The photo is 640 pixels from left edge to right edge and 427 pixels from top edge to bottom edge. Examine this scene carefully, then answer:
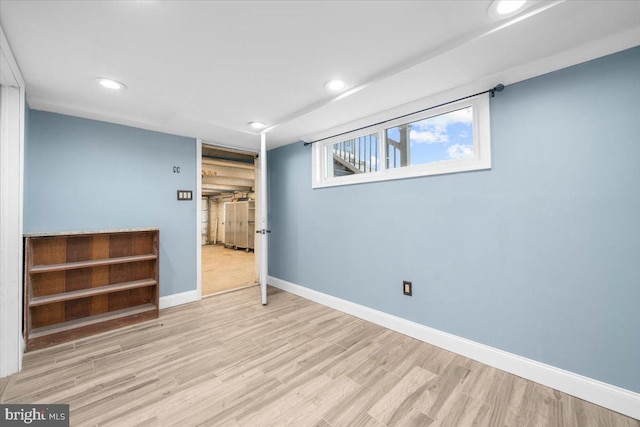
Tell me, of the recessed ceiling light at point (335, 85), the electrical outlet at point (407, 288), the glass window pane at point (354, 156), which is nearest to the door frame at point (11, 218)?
the recessed ceiling light at point (335, 85)

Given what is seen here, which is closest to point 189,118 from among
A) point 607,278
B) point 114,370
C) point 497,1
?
point 114,370

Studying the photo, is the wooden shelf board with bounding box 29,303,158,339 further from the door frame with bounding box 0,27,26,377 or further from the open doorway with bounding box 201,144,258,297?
the open doorway with bounding box 201,144,258,297

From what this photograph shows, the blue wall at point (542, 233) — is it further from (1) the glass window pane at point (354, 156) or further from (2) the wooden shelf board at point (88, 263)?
(2) the wooden shelf board at point (88, 263)

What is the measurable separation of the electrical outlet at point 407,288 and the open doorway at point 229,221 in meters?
2.61

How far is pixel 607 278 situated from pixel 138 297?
4.22m

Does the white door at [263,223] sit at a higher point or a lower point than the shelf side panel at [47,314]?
higher

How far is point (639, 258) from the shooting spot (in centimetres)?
143

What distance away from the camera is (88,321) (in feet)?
8.21

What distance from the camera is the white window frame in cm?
197

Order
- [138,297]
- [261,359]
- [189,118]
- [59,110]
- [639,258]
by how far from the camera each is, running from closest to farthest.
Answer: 1. [639,258]
2. [261,359]
3. [59,110]
4. [189,118]
5. [138,297]

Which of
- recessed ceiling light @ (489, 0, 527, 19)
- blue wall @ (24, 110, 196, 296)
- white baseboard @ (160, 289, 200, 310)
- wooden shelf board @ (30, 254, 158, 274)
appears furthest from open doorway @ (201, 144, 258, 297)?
recessed ceiling light @ (489, 0, 527, 19)

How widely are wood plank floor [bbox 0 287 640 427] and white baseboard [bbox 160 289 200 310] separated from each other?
0.57 meters

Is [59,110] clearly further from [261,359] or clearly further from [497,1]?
[497,1]

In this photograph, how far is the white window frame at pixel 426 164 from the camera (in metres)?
1.97
